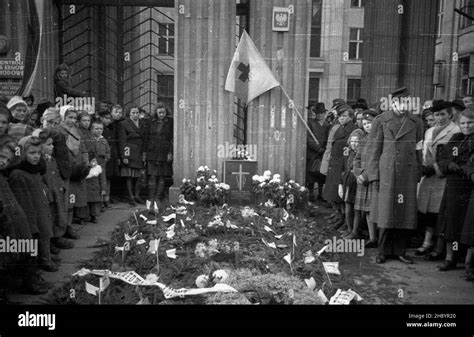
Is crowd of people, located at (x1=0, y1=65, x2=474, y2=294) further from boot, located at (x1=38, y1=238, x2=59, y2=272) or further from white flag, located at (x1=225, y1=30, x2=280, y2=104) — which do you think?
white flag, located at (x1=225, y1=30, x2=280, y2=104)

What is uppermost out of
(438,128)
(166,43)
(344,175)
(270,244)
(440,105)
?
(166,43)

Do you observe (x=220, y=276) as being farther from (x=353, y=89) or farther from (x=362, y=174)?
(x=353, y=89)

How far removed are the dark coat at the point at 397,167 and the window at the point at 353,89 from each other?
582 mm

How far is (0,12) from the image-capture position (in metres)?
3.67

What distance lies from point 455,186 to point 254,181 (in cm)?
223

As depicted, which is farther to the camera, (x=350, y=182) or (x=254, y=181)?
(x=254, y=181)

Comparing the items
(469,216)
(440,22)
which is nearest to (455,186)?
(469,216)

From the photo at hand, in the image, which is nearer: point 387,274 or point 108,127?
point 387,274

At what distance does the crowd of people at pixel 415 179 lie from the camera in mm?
4145

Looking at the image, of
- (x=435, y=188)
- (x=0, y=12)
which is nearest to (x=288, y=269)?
(x=435, y=188)

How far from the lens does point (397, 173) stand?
15.0 ft
